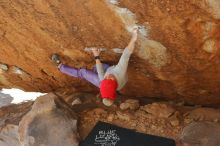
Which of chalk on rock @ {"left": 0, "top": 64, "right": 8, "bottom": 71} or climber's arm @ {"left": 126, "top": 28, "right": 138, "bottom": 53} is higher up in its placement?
climber's arm @ {"left": 126, "top": 28, "right": 138, "bottom": 53}

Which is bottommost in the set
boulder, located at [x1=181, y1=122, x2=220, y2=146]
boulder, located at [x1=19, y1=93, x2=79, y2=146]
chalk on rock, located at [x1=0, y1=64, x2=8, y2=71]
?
boulder, located at [x1=19, y1=93, x2=79, y2=146]

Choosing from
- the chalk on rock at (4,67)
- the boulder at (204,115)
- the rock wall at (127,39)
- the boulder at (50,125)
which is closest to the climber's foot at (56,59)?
the rock wall at (127,39)

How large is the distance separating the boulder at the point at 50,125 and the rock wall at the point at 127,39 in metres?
0.50

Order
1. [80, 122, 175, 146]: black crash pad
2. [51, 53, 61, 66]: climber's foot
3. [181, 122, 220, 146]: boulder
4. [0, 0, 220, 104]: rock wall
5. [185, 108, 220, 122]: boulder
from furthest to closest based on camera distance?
[51, 53, 61, 66]: climber's foot, [185, 108, 220, 122]: boulder, [80, 122, 175, 146]: black crash pad, [181, 122, 220, 146]: boulder, [0, 0, 220, 104]: rock wall

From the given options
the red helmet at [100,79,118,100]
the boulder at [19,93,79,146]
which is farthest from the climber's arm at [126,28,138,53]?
the boulder at [19,93,79,146]

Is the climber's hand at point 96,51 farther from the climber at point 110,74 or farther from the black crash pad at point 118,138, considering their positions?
the black crash pad at point 118,138

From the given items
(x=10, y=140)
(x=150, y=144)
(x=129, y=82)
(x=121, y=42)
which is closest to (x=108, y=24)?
(x=121, y=42)

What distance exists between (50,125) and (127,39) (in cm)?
126

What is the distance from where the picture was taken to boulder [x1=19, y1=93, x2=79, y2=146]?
396cm

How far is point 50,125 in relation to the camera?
403 cm

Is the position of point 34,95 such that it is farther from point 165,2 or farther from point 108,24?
point 165,2

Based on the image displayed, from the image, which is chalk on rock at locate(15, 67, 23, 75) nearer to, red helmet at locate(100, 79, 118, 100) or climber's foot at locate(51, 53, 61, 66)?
climber's foot at locate(51, 53, 61, 66)

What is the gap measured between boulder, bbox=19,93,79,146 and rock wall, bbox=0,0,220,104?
1.66ft

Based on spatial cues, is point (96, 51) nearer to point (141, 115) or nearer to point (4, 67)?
point (141, 115)
